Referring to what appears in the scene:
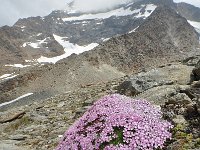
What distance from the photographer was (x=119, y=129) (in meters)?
10.1

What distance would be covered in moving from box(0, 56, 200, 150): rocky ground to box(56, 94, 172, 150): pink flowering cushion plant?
0.46 meters

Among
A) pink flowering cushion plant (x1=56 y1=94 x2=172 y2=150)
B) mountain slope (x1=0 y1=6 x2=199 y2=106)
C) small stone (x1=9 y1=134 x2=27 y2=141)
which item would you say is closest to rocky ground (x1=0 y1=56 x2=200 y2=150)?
small stone (x1=9 y1=134 x2=27 y2=141)


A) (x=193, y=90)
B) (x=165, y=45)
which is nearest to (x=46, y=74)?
(x=165, y=45)

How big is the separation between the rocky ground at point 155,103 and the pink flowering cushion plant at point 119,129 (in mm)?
458

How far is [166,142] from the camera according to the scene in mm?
10062

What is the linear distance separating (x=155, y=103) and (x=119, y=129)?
4.69 meters

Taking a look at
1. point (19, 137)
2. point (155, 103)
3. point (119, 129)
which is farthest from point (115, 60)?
point (119, 129)

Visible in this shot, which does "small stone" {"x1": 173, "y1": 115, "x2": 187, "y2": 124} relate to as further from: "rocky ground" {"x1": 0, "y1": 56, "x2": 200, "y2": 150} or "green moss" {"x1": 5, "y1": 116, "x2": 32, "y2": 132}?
"green moss" {"x1": 5, "y1": 116, "x2": 32, "y2": 132}

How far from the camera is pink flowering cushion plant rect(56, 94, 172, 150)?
9.71 m

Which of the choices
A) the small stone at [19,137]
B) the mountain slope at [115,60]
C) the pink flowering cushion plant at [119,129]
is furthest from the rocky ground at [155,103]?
the mountain slope at [115,60]

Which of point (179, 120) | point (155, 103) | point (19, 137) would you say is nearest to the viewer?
point (179, 120)

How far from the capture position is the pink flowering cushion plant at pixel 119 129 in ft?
31.9

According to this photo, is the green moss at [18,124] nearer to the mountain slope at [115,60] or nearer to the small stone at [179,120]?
the small stone at [179,120]

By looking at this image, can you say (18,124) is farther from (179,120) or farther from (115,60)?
(115,60)
